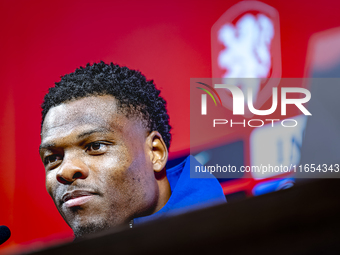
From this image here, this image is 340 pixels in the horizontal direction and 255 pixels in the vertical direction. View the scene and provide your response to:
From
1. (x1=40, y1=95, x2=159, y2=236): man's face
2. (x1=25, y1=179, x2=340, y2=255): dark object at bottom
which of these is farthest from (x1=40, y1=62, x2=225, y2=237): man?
(x1=25, y1=179, x2=340, y2=255): dark object at bottom

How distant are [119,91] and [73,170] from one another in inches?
13.4

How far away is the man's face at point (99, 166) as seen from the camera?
130 cm

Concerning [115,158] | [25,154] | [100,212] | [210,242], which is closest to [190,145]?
[115,158]

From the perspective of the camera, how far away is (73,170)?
4.28ft

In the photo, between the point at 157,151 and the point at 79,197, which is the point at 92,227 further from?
the point at 157,151

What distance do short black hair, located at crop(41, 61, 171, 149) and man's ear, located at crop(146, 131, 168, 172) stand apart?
3 cm

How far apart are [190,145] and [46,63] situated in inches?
30.0

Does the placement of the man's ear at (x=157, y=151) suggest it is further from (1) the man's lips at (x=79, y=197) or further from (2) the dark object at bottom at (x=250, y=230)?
(2) the dark object at bottom at (x=250, y=230)

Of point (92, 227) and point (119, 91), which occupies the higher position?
point (119, 91)

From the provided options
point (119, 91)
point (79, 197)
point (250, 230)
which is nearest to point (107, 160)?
point (79, 197)

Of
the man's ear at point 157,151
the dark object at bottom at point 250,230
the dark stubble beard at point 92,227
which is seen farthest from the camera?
the man's ear at point 157,151

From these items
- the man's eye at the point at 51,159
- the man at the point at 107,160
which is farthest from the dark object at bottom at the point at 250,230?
the man's eye at the point at 51,159

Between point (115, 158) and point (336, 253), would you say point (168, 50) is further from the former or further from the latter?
point (336, 253)

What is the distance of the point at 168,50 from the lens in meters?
1.63
